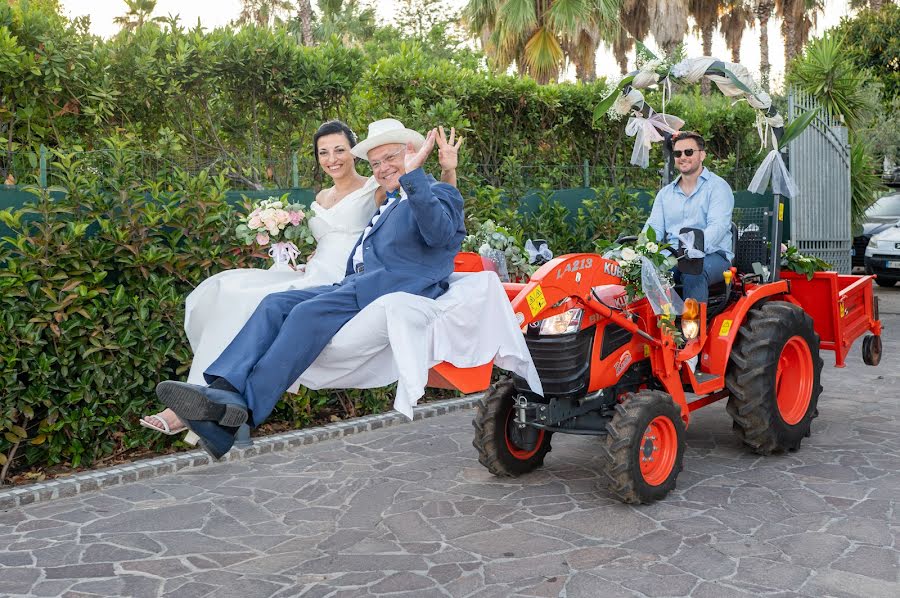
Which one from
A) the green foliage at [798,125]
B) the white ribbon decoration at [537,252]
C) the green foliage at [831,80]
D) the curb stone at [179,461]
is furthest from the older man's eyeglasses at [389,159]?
the green foliage at [831,80]

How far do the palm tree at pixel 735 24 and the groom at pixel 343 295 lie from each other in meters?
32.6

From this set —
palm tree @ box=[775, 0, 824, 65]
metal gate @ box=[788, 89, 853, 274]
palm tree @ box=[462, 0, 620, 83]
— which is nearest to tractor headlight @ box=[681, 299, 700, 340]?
metal gate @ box=[788, 89, 853, 274]

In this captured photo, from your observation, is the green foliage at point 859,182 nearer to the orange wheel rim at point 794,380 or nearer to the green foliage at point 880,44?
the orange wheel rim at point 794,380

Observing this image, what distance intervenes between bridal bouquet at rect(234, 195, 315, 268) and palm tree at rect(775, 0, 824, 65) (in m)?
26.1

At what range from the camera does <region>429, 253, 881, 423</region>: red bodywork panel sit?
4395 millimetres

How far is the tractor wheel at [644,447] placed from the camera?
4.88m

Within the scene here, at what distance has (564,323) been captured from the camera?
16.0 feet

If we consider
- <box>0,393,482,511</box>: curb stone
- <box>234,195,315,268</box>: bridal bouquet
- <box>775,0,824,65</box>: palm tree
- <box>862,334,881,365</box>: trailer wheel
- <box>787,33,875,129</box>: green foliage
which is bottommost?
<box>0,393,482,511</box>: curb stone

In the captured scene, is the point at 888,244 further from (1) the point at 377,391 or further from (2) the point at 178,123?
(2) the point at 178,123

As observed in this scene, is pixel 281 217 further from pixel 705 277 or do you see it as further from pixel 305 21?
pixel 305 21

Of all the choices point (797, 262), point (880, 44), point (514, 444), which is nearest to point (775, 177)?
point (797, 262)

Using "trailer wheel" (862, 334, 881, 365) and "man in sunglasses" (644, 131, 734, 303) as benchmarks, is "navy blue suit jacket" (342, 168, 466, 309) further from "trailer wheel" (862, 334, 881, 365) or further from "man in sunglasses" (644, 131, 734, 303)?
"trailer wheel" (862, 334, 881, 365)

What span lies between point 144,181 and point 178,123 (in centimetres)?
106

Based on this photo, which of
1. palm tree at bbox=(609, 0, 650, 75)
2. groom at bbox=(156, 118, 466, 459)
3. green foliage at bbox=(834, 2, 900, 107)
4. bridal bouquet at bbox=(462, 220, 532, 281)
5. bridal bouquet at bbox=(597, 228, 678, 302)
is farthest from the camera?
palm tree at bbox=(609, 0, 650, 75)
